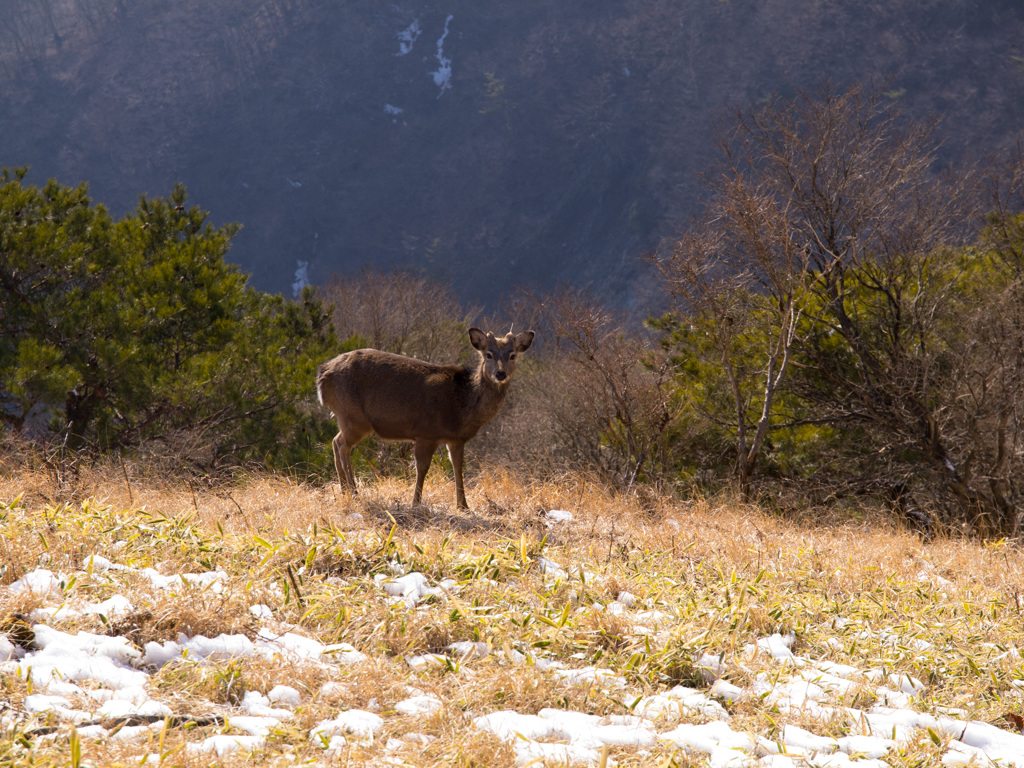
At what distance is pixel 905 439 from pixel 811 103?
502 centimetres

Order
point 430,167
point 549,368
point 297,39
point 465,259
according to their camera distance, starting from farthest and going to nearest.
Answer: point 297,39, point 430,167, point 465,259, point 549,368

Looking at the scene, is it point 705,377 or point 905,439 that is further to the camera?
point 705,377

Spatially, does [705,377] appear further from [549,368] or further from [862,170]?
[549,368]

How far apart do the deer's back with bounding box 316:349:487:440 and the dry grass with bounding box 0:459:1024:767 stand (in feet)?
2.42

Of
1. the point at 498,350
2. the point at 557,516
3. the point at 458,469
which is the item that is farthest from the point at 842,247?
the point at 458,469

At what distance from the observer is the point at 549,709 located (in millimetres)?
3449

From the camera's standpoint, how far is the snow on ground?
306 cm

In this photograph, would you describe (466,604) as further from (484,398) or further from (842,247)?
(842,247)

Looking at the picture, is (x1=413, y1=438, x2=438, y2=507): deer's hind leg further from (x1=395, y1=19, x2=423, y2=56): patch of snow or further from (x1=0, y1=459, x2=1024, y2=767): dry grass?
(x1=395, y1=19, x2=423, y2=56): patch of snow

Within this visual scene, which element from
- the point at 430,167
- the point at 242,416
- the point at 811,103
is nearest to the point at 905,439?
the point at 811,103

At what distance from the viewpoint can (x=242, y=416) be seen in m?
11.9

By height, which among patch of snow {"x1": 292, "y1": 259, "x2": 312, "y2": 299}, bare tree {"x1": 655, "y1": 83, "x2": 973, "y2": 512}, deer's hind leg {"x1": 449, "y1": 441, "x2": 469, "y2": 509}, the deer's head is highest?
patch of snow {"x1": 292, "y1": 259, "x2": 312, "y2": 299}

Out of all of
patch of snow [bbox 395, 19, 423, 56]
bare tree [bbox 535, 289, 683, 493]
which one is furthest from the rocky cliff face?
bare tree [bbox 535, 289, 683, 493]

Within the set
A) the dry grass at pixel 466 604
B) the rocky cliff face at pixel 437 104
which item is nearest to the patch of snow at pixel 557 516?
the dry grass at pixel 466 604
